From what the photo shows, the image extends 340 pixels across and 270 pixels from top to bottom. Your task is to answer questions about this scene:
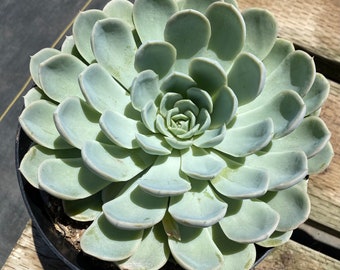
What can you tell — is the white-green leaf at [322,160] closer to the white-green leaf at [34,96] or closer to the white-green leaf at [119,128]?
the white-green leaf at [119,128]

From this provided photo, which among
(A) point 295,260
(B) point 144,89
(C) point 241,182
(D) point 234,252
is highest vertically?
(B) point 144,89

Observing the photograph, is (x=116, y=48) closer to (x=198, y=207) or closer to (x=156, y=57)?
(x=156, y=57)

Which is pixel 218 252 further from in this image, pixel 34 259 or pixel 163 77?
pixel 34 259

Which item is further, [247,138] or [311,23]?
[311,23]

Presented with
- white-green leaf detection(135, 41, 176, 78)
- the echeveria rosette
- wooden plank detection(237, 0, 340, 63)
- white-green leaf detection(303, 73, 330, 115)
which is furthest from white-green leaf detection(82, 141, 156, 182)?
wooden plank detection(237, 0, 340, 63)

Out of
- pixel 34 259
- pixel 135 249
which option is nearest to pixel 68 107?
pixel 135 249

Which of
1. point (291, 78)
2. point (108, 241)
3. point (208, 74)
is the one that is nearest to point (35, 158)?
point (108, 241)

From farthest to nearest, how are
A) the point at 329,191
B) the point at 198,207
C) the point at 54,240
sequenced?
1. the point at 329,191
2. the point at 54,240
3. the point at 198,207
